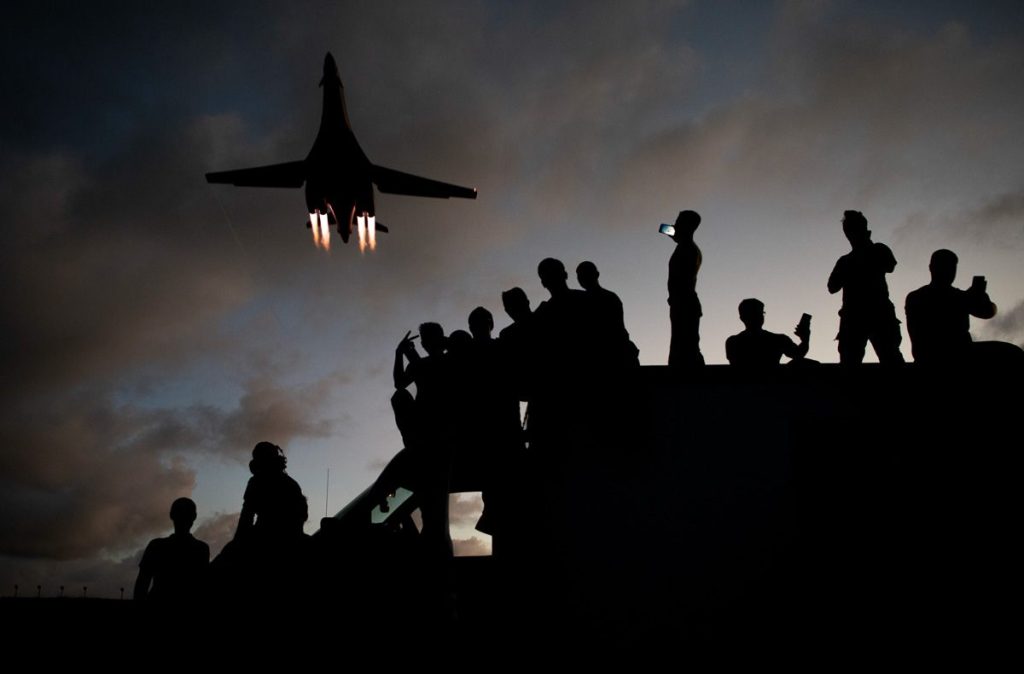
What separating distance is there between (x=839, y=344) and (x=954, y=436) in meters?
1.41

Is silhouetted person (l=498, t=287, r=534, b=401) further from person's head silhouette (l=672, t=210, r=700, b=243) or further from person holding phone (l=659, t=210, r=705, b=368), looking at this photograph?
person's head silhouette (l=672, t=210, r=700, b=243)

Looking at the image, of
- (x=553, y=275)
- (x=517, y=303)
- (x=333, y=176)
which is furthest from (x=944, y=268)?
(x=333, y=176)

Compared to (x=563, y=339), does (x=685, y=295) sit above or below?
above

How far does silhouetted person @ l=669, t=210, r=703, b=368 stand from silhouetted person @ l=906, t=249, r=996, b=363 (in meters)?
2.12

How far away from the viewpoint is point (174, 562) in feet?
17.7

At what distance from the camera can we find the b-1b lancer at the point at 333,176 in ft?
75.0

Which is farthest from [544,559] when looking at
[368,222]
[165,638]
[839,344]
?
[368,222]

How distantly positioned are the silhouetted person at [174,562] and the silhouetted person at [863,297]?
6.53m

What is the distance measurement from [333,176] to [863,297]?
64.6 feet

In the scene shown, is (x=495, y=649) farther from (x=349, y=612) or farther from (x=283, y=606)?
(x=283, y=606)

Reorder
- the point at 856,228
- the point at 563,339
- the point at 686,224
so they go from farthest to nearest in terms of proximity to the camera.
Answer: the point at 686,224, the point at 856,228, the point at 563,339

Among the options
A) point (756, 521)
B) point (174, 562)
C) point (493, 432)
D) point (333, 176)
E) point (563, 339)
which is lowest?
point (174, 562)

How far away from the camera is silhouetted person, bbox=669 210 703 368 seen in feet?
22.9

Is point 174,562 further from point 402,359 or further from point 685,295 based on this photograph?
point 685,295
